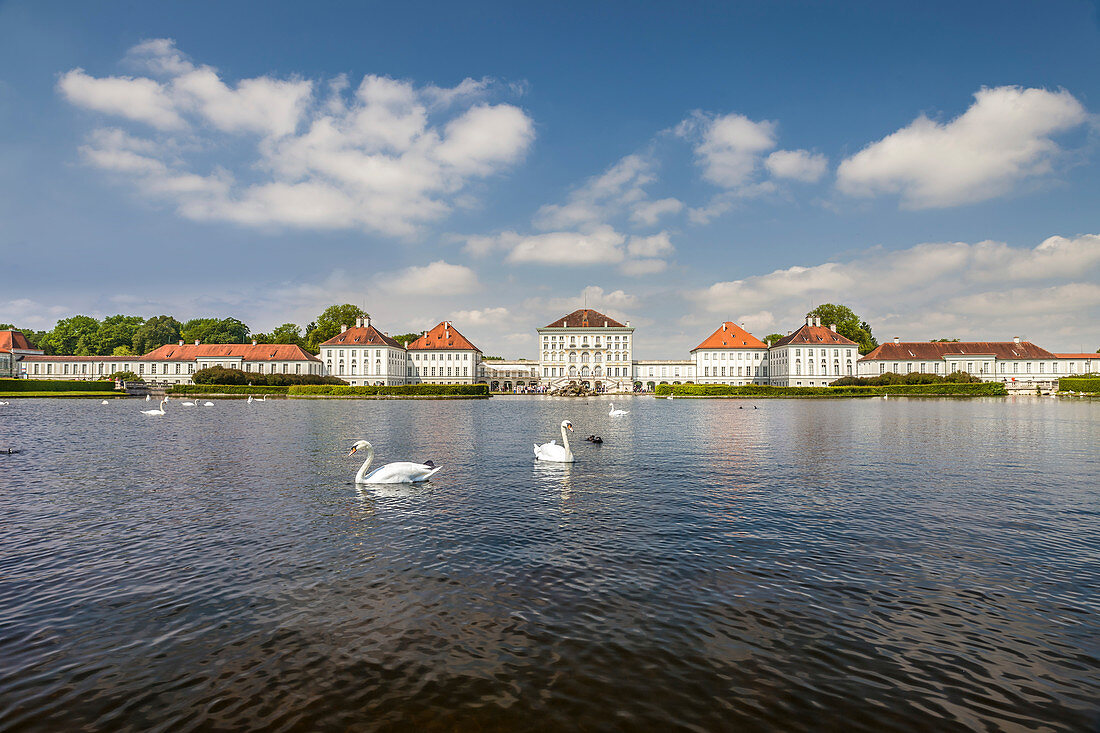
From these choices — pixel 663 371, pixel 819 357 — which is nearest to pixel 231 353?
pixel 663 371

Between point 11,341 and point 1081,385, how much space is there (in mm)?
187138

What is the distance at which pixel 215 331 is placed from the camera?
450ft

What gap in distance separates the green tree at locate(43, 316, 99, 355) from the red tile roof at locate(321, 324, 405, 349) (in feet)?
215

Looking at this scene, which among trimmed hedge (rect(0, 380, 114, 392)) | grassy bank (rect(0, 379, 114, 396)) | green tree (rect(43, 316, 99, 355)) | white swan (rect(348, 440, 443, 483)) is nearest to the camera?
white swan (rect(348, 440, 443, 483))

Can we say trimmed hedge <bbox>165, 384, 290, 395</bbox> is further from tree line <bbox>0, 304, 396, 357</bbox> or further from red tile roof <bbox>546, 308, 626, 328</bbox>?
red tile roof <bbox>546, 308, 626, 328</bbox>

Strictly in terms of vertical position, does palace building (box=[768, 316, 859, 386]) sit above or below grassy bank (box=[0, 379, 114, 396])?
above

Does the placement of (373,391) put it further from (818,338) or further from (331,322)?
(818,338)

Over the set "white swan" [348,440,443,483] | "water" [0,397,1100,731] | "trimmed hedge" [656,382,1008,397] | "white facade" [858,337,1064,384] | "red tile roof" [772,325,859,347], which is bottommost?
"water" [0,397,1100,731]

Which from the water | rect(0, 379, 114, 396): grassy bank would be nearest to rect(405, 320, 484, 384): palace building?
rect(0, 379, 114, 396): grassy bank

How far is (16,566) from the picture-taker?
8039 mm

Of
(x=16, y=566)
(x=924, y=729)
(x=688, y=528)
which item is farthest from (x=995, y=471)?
(x=16, y=566)

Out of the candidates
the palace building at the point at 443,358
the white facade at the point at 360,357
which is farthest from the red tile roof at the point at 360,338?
the palace building at the point at 443,358

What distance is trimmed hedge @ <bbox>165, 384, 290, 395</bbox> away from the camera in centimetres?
7664

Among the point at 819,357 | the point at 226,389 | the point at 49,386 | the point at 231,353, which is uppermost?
the point at 231,353
